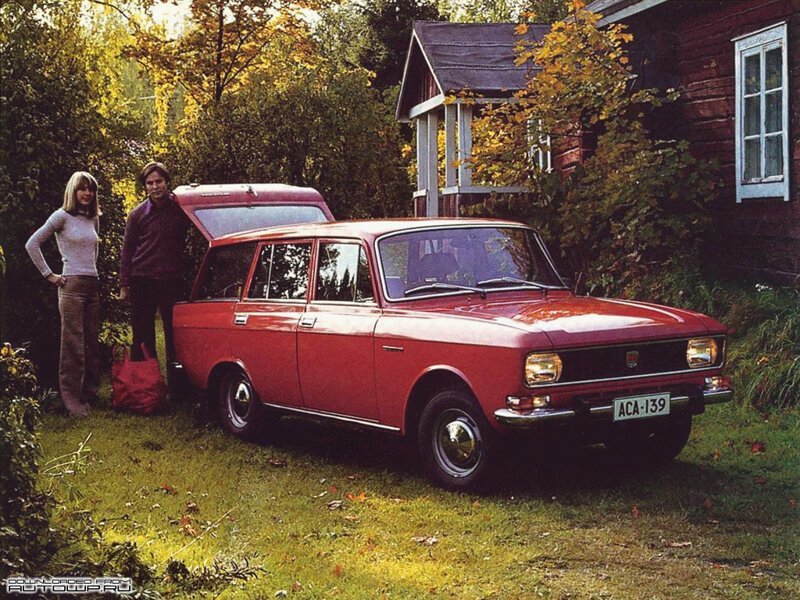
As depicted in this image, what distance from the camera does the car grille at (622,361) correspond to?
7.53 m

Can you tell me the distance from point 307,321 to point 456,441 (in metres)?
1.78

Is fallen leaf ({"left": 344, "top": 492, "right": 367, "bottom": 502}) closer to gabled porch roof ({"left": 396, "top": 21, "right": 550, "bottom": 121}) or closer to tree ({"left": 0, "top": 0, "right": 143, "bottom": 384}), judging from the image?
tree ({"left": 0, "top": 0, "right": 143, "bottom": 384})

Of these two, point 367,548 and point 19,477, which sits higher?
point 19,477

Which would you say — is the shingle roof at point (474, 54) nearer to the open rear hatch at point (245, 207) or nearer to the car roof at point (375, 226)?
the open rear hatch at point (245, 207)

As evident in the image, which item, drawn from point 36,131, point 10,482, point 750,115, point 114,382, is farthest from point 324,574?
point 750,115

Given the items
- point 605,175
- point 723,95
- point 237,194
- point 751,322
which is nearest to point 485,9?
point 723,95

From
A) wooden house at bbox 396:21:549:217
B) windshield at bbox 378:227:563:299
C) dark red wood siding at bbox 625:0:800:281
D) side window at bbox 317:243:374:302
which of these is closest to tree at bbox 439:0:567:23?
wooden house at bbox 396:21:549:217

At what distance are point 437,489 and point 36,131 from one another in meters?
6.53

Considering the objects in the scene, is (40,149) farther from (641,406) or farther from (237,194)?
(641,406)

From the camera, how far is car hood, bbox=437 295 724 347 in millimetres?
7516

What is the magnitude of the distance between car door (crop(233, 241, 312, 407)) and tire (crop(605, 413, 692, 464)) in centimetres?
239

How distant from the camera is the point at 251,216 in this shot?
13.3 m

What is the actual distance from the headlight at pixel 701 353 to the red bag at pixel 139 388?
5.42 meters

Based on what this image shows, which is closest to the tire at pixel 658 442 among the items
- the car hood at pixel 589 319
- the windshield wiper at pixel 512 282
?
the car hood at pixel 589 319
